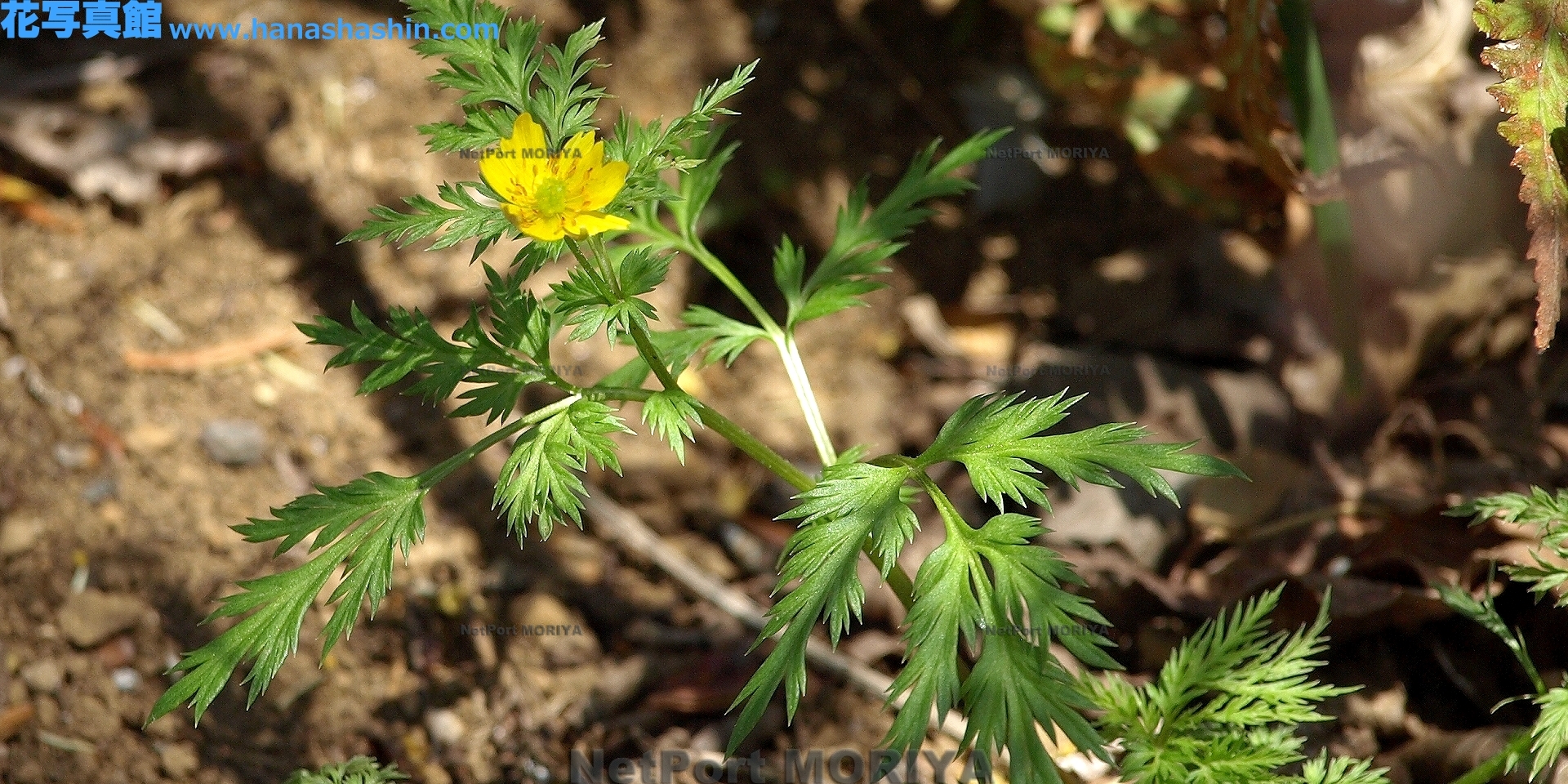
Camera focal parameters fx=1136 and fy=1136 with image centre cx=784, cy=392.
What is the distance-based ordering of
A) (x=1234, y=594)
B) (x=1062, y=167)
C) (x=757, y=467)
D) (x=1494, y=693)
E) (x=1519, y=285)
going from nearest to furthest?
(x=1494, y=693)
(x=1234, y=594)
(x=1519, y=285)
(x=757, y=467)
(x=1062, y=167)

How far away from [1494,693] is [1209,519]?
0.60 metres

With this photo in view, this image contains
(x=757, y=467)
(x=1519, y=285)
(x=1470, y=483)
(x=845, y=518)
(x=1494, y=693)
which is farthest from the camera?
(x=757, y=467)

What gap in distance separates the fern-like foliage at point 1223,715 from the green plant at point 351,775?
1.05 metres

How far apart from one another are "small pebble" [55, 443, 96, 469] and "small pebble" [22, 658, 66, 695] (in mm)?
471

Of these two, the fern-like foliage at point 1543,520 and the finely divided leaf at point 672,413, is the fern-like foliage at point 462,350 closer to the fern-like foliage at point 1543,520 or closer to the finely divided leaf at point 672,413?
the finely divided leaf at point 672,413

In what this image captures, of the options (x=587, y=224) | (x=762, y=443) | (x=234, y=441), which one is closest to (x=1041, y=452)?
(x=762, y=443)

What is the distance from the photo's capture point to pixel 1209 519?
2.45 metres

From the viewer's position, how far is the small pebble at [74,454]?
8.05ft

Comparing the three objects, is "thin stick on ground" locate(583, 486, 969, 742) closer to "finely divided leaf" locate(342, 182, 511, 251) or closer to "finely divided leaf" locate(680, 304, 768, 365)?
"finely divided leaf" locate(680, 304, 768, 365)

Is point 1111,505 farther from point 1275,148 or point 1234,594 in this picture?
point 1275,148

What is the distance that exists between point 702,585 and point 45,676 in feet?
4.20

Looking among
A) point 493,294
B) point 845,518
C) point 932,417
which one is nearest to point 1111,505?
point 932,417

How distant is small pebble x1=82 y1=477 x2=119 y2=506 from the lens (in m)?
2.42

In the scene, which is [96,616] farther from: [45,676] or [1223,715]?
[1223,715]
